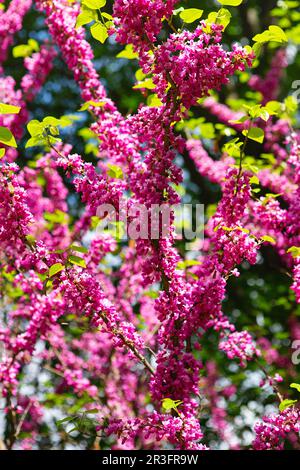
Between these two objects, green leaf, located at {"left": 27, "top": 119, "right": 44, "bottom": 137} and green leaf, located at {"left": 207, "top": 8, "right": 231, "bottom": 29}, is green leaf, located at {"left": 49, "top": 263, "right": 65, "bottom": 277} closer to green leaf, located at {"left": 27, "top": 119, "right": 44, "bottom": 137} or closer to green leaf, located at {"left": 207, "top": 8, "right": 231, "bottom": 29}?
green leaf, located at {"left": 27, "top": 119, "right": 44, "bottom": 137}

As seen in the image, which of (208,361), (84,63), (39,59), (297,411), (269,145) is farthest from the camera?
(208,361)

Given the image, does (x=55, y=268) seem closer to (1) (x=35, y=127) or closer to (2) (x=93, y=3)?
(1) (x=35, y=127)

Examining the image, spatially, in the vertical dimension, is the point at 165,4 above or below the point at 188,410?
above

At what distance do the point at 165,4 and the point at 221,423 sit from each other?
6658 millimetres

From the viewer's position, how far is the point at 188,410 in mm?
3279

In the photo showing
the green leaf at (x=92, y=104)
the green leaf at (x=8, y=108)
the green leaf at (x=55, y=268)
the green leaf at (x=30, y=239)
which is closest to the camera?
the green leaf at (x=8, y=108)

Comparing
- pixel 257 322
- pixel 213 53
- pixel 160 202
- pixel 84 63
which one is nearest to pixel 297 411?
pixel 160 202

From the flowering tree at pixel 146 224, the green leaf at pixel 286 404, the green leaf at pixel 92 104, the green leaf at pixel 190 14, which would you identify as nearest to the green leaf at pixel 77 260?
the flowering tree at pixel 146 224

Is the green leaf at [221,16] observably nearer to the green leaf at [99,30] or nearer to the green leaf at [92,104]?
the green leaf at [99,30]

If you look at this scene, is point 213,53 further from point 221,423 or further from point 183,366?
point 221,423

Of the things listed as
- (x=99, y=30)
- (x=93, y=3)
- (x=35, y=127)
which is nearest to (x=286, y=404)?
(x=35, y=127)

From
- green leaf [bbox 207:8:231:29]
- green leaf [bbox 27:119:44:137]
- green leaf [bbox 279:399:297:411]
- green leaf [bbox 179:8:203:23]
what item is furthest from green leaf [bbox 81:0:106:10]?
green leaf [bbox 279:399:297:411]

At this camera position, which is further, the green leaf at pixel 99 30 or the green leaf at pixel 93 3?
the green leaf at pixel 99 30

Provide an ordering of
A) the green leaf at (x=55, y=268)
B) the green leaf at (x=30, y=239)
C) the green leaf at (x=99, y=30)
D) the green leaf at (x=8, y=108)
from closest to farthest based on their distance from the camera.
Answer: the green leaf at (x=8, y=108), the green leaf at (x=55, y=268), the green leaf at (x=99, y=30), the green leaf at (x=30, y=239)
